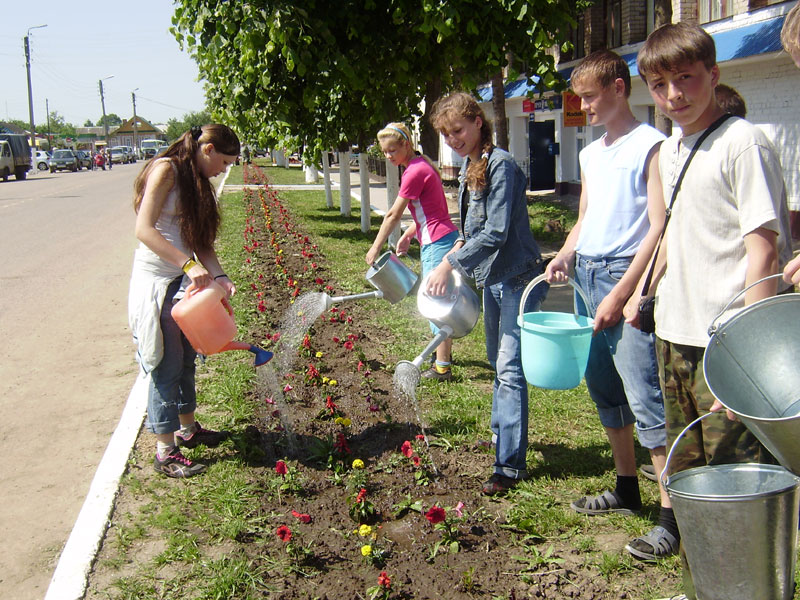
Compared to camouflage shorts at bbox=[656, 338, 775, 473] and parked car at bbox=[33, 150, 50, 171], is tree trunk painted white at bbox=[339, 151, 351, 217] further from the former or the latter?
A: parked car at bbox=[33, 150, 50, 171]

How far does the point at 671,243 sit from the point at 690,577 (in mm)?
1051

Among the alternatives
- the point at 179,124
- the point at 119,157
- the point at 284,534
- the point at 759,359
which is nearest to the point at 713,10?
the point at 759,359

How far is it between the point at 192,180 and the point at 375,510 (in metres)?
1.84

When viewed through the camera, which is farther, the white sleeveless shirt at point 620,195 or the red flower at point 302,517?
the red flower at point 302,517

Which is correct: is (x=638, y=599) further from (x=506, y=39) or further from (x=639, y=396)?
(x=506, y=39)

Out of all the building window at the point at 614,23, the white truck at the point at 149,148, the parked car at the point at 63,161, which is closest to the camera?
the building window at the point at 614,23

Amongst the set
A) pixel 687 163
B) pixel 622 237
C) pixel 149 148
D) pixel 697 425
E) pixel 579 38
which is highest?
pixel 149 148

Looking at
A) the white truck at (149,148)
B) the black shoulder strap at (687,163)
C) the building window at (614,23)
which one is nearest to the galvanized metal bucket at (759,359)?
the black shoulder strap at (687,163)

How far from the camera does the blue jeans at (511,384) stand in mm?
3553

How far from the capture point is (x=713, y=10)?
15.1 meters

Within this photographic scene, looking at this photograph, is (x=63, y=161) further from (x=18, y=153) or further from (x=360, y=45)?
(x=360, y=45)

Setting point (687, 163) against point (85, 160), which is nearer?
point (687, 163)

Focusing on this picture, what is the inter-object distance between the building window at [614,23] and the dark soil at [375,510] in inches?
647

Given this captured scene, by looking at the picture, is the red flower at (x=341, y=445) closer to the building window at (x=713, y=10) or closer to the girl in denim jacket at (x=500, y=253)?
the girl in denim jacket at (x=500, y=253)
